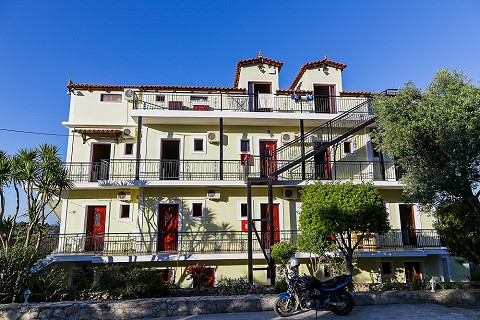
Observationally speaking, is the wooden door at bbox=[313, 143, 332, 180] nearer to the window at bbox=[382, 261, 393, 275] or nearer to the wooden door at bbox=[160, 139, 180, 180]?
the window at bbox=[382, 261, 393, 275]

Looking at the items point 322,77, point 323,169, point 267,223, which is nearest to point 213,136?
point 267,223

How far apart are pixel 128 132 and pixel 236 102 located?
17.3ft

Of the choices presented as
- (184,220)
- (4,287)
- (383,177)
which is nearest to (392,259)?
(383,177)

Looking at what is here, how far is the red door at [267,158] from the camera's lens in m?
15.1

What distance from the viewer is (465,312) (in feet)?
Result: 27.2

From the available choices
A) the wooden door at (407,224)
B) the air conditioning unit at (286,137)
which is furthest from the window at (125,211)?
the wooden door at (407,224)

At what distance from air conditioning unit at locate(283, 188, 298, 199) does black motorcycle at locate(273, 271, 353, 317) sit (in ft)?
24.2

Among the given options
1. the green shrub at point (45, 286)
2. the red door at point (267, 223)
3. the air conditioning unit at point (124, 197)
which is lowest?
the green shrub at point (45, 286)

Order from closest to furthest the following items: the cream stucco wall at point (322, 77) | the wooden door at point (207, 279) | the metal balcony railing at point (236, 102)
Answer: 1. the wooden door at point (207, 279)
2. the metal balcony railing at point (236, 102)
3. the cream stucco wall at point (322, 77)

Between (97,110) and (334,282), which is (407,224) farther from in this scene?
(97,110)

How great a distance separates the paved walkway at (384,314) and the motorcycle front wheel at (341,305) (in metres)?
0.13

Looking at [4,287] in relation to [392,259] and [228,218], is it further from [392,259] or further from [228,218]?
[392,259]

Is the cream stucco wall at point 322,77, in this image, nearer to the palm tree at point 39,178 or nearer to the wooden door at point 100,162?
the wooden door at point 100,162

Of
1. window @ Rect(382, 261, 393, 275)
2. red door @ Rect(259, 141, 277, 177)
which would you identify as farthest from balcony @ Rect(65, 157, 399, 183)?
window @ Rect(382, 261, 393, 275)
